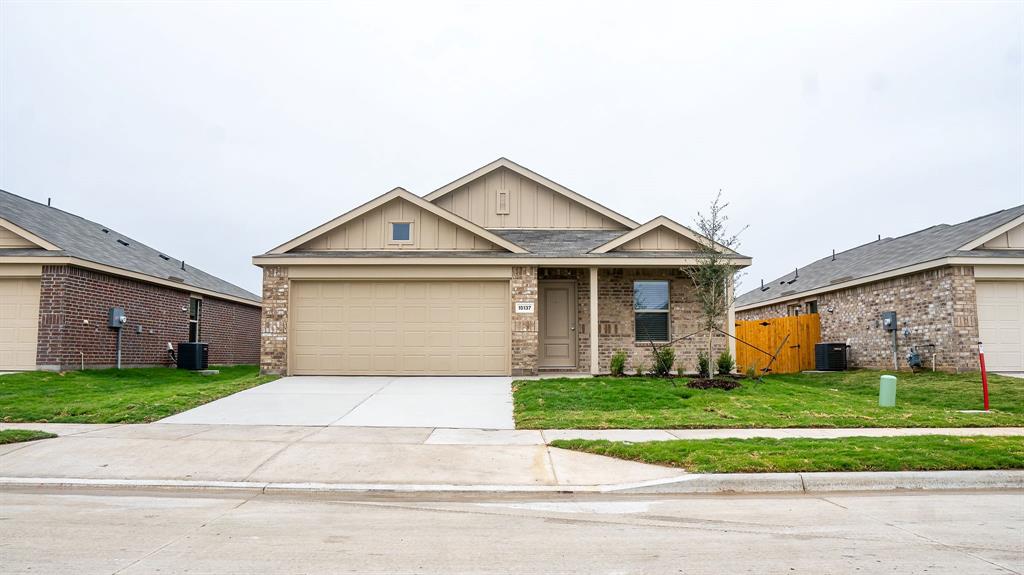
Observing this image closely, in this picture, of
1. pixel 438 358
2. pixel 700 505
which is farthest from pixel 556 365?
pixel 700 505

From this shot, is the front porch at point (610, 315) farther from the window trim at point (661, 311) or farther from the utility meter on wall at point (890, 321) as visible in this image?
the utility meter on wall at point (890, 321)

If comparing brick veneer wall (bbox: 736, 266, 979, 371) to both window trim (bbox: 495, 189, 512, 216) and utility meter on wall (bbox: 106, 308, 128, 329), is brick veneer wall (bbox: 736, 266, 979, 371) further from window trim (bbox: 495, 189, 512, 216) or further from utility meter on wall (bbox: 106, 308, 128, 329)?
utility meter on wall (bbox: 106, 308, 128, 329)

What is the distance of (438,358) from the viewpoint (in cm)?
1644

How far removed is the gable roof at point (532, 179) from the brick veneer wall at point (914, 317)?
7.52 m

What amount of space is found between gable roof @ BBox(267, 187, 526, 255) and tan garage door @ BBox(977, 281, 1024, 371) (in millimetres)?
11473

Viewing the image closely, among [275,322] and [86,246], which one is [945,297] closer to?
[275,322]

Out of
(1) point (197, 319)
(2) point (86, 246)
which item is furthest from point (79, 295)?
(1) point (197, 319)

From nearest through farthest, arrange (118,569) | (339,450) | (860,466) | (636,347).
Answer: (118,569) → (860,466) → (339,450) → (636,347)

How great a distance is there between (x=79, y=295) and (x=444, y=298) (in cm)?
927

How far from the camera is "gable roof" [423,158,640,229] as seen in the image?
20516 millimetres

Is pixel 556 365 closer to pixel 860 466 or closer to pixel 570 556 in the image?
pixel 860 466

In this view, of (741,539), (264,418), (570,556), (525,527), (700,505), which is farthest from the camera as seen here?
(264,418)

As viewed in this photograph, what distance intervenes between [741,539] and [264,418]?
8.24m

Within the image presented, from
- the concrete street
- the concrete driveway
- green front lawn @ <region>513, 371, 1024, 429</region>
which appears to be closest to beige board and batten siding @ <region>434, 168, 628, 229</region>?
the concrete driveway
